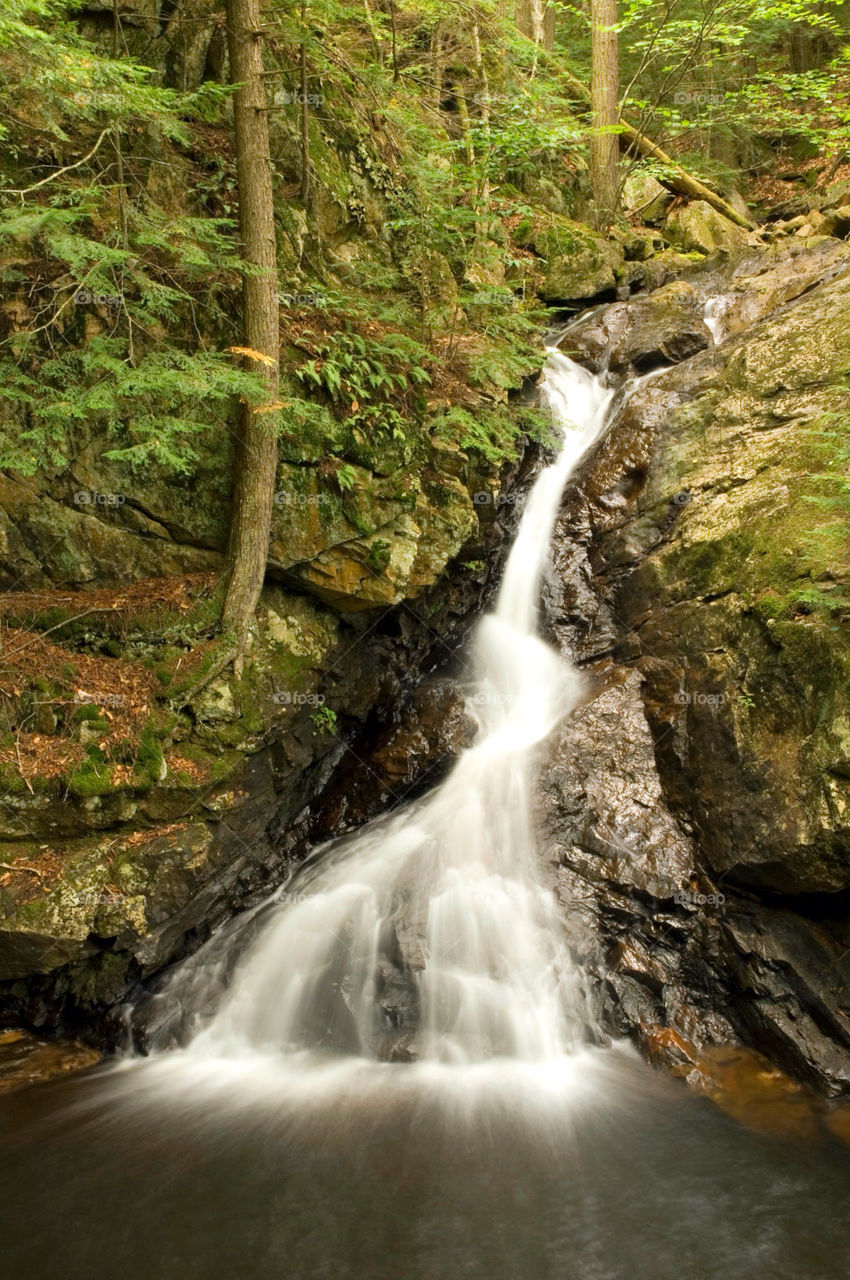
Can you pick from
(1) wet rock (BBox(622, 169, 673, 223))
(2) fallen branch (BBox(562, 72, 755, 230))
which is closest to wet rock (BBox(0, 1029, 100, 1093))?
(1) wet rock (BBox(622, 169, 673, 223))

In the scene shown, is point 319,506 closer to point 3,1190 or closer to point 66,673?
point 66,673

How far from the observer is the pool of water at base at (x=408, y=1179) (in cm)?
403

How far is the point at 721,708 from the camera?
6.77 m

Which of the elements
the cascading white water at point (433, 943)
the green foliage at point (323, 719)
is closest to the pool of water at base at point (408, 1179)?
the cascading white water at point (433, 943)

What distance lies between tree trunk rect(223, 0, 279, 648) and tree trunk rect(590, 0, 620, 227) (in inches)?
393

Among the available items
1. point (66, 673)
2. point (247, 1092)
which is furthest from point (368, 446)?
point (247, 1092)

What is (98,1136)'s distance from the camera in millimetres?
5023

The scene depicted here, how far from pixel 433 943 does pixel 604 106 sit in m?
15.2

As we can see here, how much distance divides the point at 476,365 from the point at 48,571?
4846 mm

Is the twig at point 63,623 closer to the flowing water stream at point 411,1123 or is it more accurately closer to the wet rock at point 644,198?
the flowing water stream at point 411,1123

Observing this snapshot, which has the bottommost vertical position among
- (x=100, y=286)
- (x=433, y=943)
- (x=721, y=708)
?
(x=433, y=943)

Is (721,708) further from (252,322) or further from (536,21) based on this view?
(536,21)

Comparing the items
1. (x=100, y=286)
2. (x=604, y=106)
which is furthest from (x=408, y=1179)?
(x=604, y=106)

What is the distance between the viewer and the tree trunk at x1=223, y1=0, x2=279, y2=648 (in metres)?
6.11
